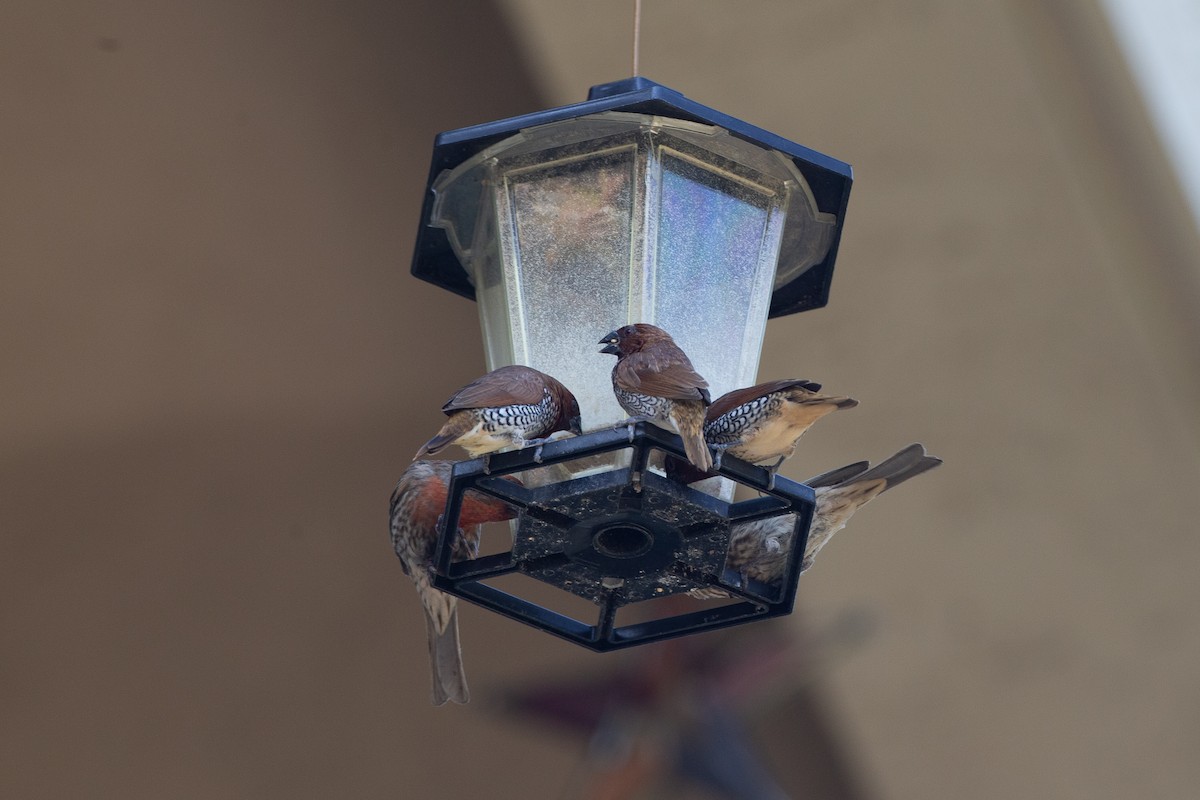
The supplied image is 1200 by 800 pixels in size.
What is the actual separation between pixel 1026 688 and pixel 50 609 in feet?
12.3

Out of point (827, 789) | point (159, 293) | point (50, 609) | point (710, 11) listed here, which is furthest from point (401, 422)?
point (827, 789)

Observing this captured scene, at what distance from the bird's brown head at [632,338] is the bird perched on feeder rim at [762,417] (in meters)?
0.17

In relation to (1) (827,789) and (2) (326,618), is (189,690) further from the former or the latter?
(1) (827,789)

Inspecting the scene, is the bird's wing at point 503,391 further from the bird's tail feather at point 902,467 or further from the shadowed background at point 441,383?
the shadowed background at point 441,383

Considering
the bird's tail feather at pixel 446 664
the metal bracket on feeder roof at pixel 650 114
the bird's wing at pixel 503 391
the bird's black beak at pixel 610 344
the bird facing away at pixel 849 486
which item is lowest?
the bird's tail feather at pixel 446 664

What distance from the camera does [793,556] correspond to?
2.71m

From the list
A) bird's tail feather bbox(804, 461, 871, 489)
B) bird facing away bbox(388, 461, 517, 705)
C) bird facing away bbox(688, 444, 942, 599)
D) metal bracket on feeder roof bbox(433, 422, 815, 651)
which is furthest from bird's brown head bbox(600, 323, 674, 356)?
bird's tail feather bbox(804, 461, 871, 489)

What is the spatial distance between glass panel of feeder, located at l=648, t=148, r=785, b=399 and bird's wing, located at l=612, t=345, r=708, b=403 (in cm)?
29

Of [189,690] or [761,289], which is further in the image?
[189,690]

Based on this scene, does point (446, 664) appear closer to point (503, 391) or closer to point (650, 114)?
point (503, 391)

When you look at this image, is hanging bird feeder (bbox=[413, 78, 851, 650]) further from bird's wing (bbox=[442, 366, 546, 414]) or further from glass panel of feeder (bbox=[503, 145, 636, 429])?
bird's wing (bbox=[442, 366, 546, 414])

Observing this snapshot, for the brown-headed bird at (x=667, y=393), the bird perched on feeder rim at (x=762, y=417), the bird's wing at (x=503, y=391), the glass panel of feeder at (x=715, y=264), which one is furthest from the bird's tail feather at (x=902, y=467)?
the bird's wing at (x=503, y=391)

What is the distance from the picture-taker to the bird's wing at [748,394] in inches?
105

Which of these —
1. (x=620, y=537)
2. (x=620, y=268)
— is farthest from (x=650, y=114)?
(x=620, y=537)
